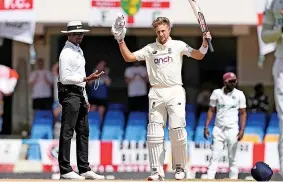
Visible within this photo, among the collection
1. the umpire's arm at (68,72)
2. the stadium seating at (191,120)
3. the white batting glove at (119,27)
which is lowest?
the stadium seating at (191,120)

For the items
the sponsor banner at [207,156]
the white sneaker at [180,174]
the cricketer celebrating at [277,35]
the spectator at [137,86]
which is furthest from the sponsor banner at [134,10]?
the white sneaker at [180,174]

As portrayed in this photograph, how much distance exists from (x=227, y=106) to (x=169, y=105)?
15.9ft

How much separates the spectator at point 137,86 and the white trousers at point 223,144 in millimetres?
4031

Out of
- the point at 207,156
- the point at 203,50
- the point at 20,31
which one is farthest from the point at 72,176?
the point at 20,31

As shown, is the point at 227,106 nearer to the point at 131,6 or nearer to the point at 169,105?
the point at 131,6

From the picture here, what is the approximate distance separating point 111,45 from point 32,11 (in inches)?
137

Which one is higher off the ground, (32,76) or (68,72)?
(68,72)

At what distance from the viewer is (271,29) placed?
11328 mm

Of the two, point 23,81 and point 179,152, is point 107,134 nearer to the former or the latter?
point 23,81

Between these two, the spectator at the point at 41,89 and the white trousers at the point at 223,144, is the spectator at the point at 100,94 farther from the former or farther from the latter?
the white trousers at the point at 223,144

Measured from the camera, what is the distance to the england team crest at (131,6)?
16.7m

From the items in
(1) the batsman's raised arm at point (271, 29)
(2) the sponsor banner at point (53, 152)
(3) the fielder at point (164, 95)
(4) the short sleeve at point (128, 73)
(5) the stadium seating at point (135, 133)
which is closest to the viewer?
(3) the fielder at point (164, 95)

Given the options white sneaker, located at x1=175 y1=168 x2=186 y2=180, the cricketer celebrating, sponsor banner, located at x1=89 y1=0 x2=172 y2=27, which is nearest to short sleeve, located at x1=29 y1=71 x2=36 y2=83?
sponsor banner, located at x1=89 y1=0 x2=172 y2=27

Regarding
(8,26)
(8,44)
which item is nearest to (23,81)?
(8,44)
